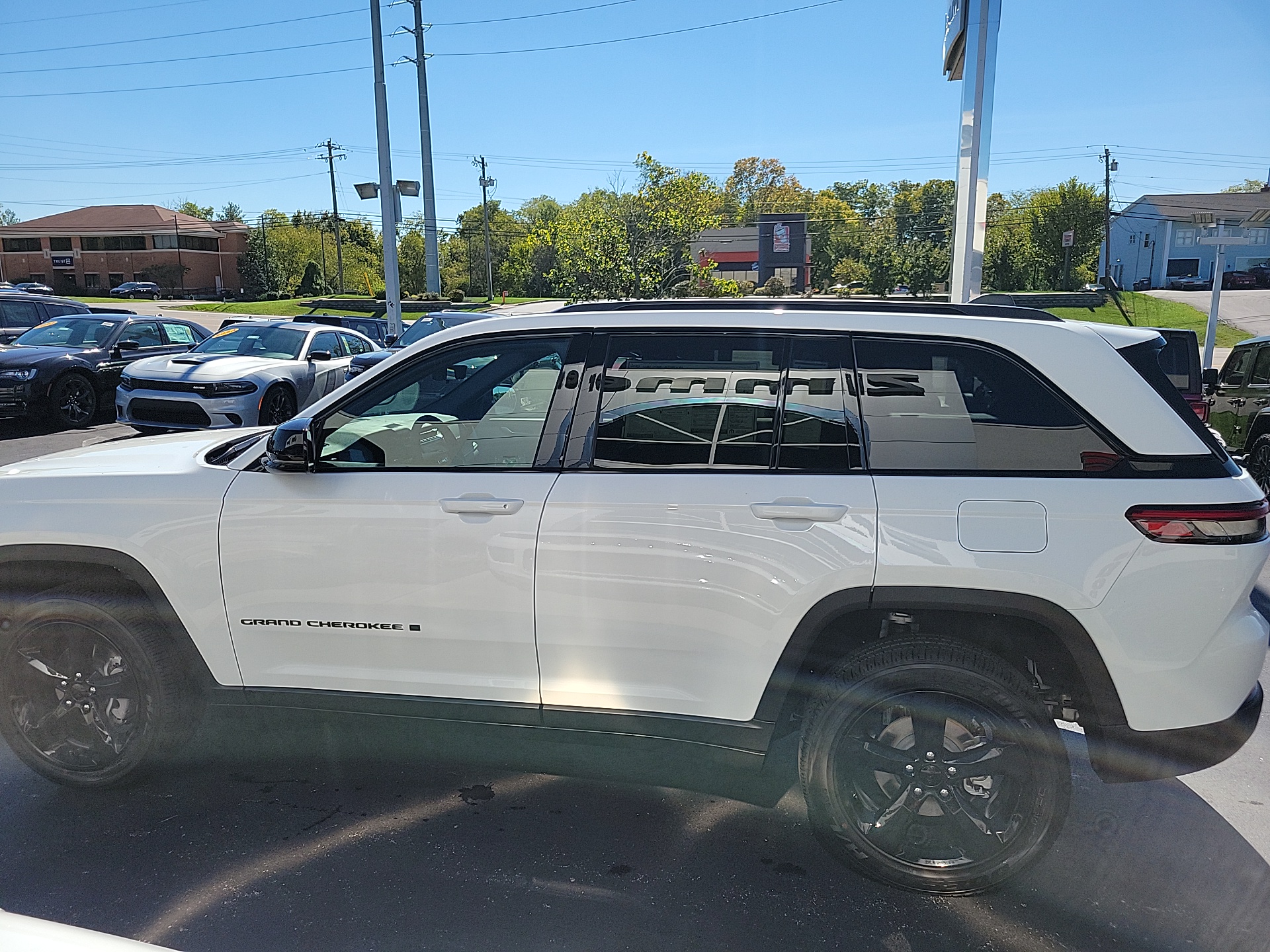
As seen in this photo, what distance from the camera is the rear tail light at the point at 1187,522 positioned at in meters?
2.56

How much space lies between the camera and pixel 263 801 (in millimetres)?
3363

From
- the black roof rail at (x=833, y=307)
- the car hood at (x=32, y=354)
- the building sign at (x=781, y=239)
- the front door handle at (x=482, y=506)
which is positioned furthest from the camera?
the building sign at (x=781, y=239)

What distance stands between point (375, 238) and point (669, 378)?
3738 inches

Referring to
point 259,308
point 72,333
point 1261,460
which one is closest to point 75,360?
point 72,333

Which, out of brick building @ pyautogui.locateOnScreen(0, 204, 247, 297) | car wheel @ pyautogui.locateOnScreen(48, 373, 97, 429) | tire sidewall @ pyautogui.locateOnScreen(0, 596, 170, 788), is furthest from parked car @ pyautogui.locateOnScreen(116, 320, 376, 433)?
brick building @ pyautogui.locateOnScreen(0, 204, 247, 297)

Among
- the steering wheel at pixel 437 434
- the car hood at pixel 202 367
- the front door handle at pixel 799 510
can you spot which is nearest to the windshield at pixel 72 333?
the car hood at pixel 202 367

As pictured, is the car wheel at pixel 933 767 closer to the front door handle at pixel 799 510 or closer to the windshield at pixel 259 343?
the front door handle at pixel 799 510

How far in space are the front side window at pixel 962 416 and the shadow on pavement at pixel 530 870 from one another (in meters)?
1.38

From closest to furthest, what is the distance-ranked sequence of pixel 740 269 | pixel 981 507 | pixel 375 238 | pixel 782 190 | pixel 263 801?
pixel 981 507, pixel 263 801, pixel 740 269, pixel 375 238, pixel 782 190

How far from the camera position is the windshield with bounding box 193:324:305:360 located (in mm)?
11750

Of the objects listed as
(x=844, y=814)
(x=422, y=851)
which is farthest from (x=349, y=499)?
(x=844, y=814)

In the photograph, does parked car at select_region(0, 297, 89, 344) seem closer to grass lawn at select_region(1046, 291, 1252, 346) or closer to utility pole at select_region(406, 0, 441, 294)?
utility pole at select_region(406, 0, 441, 294)

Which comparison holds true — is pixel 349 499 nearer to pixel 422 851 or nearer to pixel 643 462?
pixel 643 462

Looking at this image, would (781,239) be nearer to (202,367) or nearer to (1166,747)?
(202,367)
